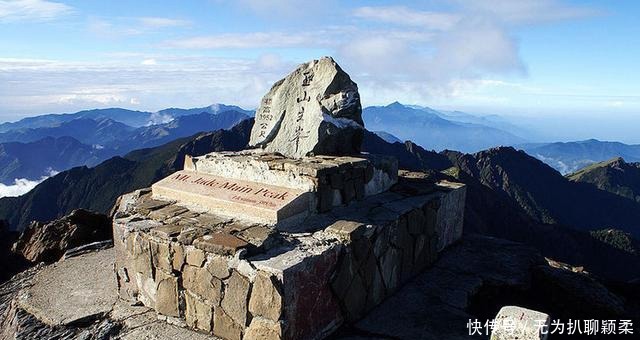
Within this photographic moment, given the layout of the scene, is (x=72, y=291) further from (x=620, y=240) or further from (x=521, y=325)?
(x=620, y=240)

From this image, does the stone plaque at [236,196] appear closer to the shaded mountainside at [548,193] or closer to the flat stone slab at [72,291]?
the flat stone slab at [72,291]

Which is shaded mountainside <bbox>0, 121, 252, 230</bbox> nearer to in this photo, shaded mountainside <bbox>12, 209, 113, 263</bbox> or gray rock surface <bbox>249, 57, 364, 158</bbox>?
shaded mountainside <bbox>12, 209, 113, 263</bbox>

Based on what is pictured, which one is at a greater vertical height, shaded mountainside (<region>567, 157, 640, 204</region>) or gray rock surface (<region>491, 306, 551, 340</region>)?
gray rock surface (<region>491, 306, 551, 340</region>)

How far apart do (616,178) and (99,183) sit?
98658 millimetres

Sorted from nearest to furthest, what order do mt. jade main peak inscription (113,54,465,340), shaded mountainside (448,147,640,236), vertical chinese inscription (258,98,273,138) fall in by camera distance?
mt. jade main peak inscription (113,54,465,340) → vertical chinese inscription (258,98,273,138) → shaded mountainside (448,147,640,236)

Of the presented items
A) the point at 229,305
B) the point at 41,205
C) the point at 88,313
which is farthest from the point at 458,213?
the point at 41,205

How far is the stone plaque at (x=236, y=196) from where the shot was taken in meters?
7.25

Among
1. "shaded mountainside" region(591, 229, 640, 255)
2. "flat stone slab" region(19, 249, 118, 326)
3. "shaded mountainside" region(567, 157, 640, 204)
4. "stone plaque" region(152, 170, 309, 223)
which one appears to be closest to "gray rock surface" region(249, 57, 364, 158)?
"stone plaque" region(152, 170, 309, 223)

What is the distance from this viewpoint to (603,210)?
89000 millimetres

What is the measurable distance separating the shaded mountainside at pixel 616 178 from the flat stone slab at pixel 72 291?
103 m

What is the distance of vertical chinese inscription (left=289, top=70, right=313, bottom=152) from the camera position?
30.9 ft

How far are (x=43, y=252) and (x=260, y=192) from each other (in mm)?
6788

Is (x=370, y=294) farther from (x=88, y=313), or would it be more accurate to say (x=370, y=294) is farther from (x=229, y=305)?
(x=88, y=313)

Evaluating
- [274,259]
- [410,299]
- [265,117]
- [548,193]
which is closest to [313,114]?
[265,117]
